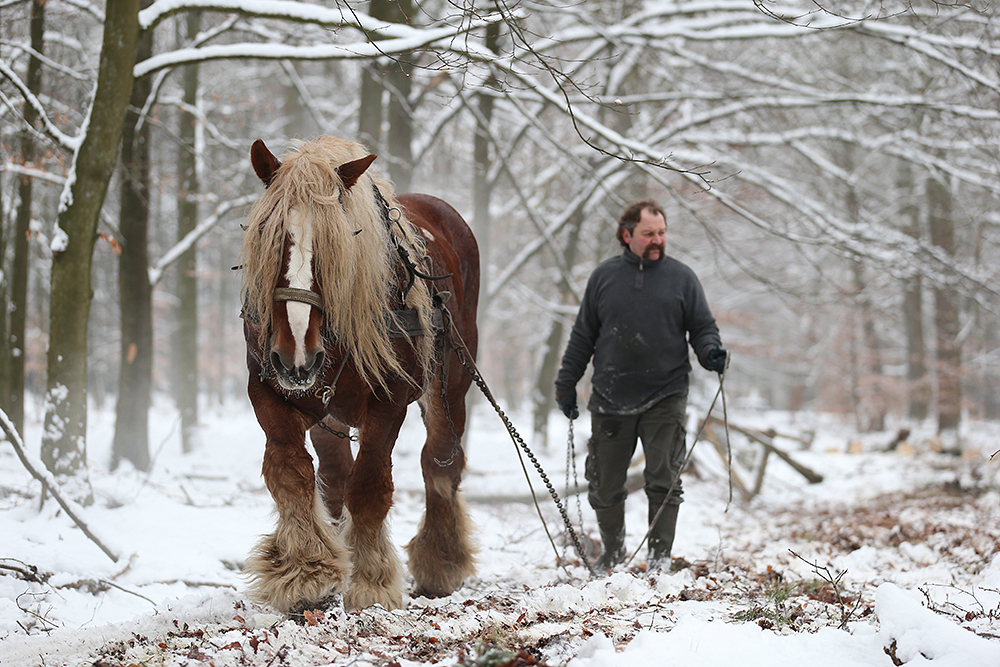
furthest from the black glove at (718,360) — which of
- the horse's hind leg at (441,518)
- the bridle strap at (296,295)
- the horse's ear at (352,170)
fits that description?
the bridle strap at (296,295)

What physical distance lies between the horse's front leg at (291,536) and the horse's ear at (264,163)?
90 centimetres

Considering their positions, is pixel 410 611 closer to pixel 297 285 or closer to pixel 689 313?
pixel 297 285

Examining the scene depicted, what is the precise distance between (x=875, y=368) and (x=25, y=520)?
857 inches

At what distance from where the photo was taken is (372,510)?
3.31m

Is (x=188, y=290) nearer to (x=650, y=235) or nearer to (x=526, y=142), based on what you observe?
(x=526, y=142)

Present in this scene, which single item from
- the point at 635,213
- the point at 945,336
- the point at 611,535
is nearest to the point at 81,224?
the point at 635,213

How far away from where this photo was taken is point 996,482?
27.0ft

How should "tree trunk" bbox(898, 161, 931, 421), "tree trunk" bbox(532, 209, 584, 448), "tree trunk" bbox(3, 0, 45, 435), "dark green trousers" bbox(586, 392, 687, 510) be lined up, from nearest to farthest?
"dark green trousers" bbox(586, 392, 687, 510), "tree trunk" bbox(3, 0, 45, 435), "tree trunk" bbox(532, 209, 584, 448), "tree trunk" bbox(898, 161, 931, 421)

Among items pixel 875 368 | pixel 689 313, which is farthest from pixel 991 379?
pixel 689 313

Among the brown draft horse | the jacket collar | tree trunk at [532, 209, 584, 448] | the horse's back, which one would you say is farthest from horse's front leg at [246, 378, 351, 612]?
tree trunk at [532, 209, 584, 448]

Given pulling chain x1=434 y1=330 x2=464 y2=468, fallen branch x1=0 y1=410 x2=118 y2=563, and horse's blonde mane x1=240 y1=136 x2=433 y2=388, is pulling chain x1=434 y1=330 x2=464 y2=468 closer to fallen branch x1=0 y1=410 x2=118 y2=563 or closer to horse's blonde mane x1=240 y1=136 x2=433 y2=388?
horse's blonde mane x1=240 y1=136 x2=433 y2=388

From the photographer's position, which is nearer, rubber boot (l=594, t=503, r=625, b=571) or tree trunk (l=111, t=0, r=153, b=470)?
rubber boot (l=594, t=503, r=625, b=571)

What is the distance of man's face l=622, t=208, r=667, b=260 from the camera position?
4.40 meters

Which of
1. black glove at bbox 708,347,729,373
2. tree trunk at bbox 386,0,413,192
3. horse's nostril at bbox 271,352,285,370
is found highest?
tree trunk at bbox 386,0,413,192
